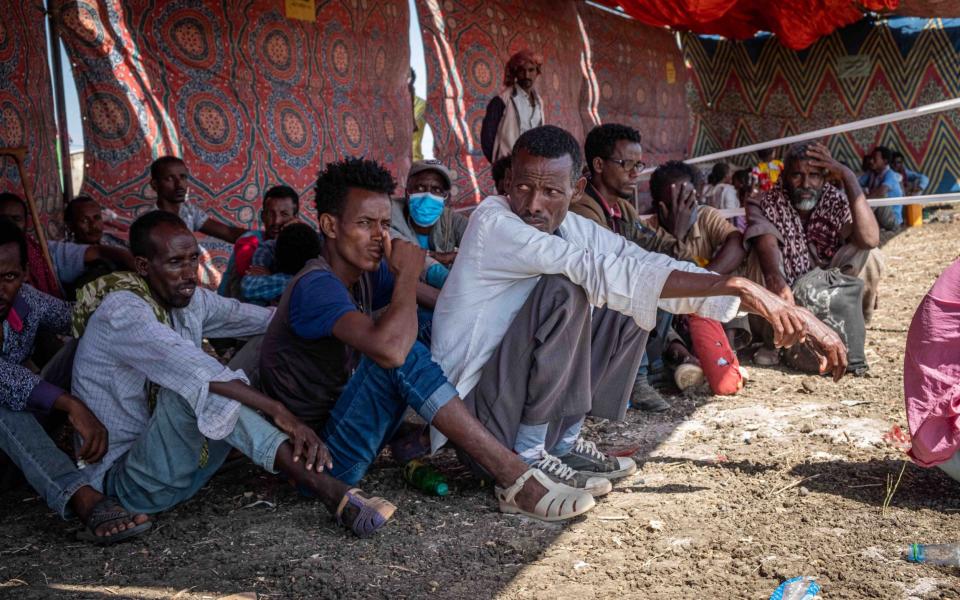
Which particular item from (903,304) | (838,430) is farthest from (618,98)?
(838,430)

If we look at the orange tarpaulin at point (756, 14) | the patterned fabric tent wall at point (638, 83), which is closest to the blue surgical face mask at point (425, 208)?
the orange tarpaulin at point (756, 14)

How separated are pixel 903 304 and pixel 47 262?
567cm

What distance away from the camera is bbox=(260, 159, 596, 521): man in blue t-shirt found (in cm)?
240

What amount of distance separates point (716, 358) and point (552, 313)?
1727 mm

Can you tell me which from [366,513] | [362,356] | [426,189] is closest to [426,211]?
[426,189]

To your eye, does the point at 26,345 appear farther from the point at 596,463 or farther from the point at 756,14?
the point at 756,14

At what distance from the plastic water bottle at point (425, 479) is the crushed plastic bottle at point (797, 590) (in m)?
1.16

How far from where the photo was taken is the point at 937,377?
7.70 feet

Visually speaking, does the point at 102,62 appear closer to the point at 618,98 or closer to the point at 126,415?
the point at 126,415

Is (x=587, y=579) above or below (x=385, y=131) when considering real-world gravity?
below

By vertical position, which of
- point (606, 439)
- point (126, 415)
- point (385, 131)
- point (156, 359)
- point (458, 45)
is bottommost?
point (606, 439)

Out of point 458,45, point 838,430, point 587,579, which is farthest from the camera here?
point 458,45

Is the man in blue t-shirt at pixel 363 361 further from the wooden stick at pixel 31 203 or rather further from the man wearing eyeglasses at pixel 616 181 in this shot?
the wooden stick at pixel 31 203

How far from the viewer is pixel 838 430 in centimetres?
327
